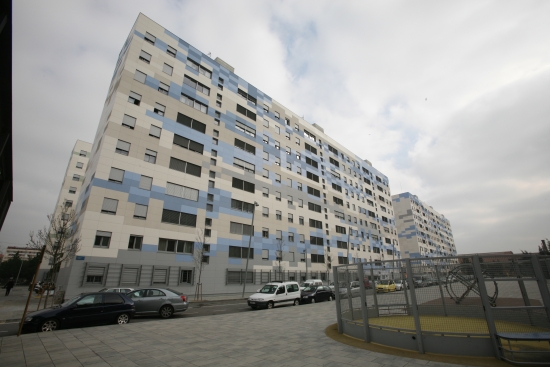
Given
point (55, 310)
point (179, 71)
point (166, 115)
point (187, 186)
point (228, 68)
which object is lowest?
point (55, 310)

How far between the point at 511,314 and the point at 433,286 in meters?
1.66

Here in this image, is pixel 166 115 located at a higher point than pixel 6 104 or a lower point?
higher

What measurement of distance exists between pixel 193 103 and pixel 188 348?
3094cm

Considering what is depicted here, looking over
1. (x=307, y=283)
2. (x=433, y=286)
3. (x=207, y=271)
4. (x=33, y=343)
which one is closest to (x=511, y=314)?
(x=433, y=286)

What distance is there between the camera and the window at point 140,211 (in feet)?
82.7

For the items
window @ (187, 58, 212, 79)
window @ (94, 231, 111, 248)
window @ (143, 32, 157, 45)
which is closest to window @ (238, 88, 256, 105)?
window @ (187, 58, 212, 79)

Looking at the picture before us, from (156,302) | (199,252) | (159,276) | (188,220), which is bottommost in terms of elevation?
(156,302)

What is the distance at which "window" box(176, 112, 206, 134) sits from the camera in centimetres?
3142

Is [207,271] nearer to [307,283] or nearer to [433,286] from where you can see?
[307,283]

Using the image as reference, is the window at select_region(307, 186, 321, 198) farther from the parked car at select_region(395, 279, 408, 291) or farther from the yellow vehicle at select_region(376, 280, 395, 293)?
the parked car at select_region(395, 279, 408, 291)

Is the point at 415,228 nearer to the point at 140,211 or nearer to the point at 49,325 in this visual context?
the point at 140,211

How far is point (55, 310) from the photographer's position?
10.7m

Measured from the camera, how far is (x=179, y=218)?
92.6ft

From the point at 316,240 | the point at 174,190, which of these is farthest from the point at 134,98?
the point at 316,240
